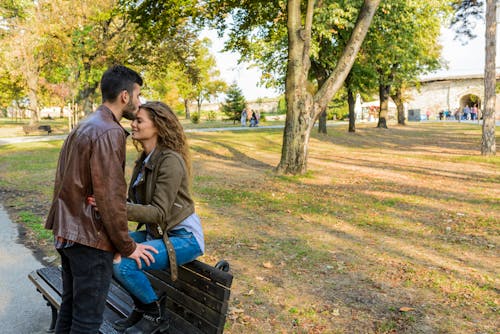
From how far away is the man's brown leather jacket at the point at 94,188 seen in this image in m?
2.47

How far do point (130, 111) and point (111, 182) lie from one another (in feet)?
1.95

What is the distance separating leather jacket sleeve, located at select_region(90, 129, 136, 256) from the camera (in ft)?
8.08

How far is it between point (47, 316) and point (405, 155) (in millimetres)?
15838

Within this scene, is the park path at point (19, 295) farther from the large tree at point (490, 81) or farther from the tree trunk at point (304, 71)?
A: the large tree at point (490, 81)

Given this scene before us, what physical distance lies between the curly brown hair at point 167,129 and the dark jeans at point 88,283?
843 millimetres

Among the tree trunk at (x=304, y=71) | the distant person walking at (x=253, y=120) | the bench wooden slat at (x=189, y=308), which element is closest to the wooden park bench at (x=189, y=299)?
the bench wooden slat at (x=189, y=308)

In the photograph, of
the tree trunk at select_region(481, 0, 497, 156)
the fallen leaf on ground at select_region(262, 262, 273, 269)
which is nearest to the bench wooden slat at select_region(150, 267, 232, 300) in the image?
the fallen leaf on ground at select_region(262, 262, 273, 269)

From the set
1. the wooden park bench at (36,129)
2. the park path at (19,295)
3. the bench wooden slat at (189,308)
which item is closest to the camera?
the bench wooden slat at (189,308)

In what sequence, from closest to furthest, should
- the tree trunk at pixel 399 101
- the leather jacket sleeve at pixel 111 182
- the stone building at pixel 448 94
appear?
the leather jacket sleeve at pixel 111 182
the tree trunk at pixel 399 101
the stone building at pixel 448 94

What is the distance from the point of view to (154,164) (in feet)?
9.84

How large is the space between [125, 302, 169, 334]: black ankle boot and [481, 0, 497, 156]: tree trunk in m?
16.0

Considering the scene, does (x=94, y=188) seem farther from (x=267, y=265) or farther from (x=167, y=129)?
(x=267, y=265)

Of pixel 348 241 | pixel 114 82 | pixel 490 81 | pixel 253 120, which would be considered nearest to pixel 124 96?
pixel 114 82

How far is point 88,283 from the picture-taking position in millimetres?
2539
